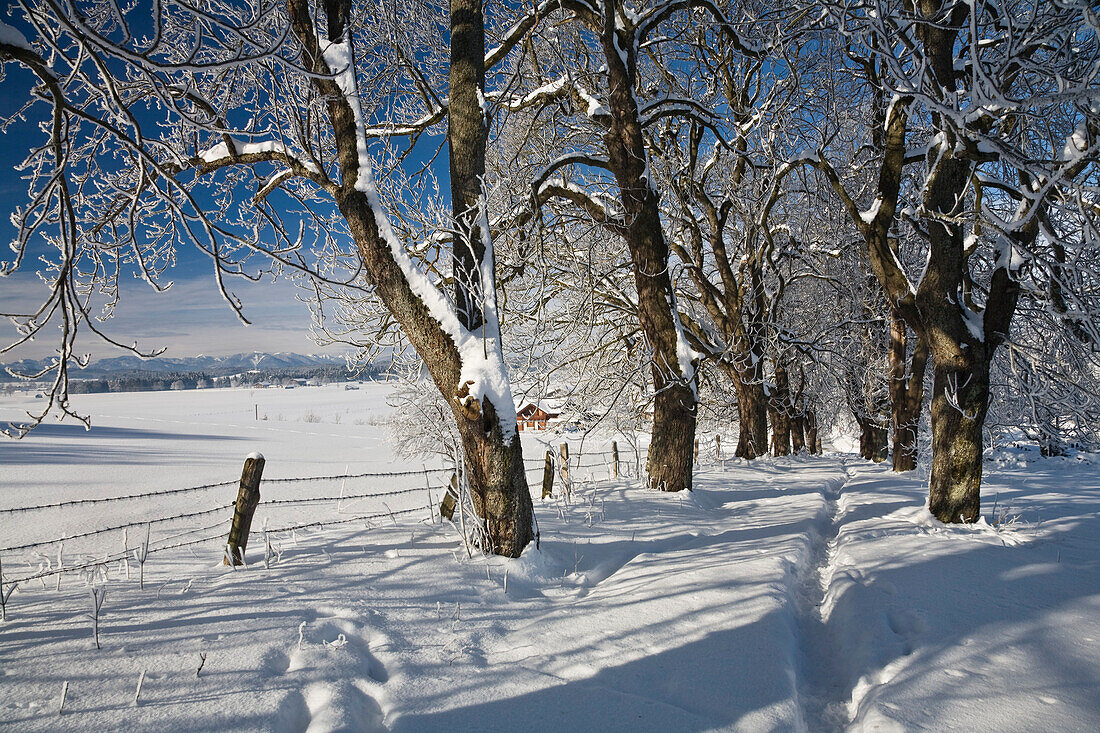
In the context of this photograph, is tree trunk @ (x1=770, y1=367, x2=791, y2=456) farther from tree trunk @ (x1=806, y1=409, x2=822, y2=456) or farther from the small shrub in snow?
the small shrub in snow

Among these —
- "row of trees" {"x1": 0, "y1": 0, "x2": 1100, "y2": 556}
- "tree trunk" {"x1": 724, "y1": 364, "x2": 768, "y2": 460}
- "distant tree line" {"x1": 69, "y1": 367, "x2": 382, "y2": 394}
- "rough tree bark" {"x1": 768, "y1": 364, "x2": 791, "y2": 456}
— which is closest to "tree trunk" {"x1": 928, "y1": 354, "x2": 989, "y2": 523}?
"row of trees" {"x1": 0, "y1": 0, "x2": 1100, "y2": 556}

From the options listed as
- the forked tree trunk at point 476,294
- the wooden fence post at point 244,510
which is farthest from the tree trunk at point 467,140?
the wooden fence post at point 244,510

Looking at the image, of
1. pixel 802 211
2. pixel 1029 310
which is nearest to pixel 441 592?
pixel 1029 310

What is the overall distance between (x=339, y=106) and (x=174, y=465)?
1719cm

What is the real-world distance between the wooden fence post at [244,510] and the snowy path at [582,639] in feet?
0.79

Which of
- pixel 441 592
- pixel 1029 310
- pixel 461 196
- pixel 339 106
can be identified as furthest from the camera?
pixel 1029 310

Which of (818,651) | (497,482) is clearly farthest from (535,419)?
(818,651)

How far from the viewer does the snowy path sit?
2.34 meters

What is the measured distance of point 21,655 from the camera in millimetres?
2465

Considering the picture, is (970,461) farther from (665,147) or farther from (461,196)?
(665,147)

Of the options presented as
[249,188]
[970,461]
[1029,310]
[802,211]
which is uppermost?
[802,211]

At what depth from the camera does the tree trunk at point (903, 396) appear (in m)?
9.39

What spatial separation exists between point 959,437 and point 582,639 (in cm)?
459

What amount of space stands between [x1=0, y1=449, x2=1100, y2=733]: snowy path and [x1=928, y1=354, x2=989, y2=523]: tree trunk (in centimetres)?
56
